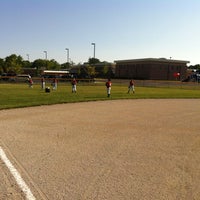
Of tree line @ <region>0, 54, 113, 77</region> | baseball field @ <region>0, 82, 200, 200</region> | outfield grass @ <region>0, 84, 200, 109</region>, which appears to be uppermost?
tree line @ <region>0, 54, 113, 77</region>

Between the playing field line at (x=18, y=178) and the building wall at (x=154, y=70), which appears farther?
the building wall at (x=154, y=70)

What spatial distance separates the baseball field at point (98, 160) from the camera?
514 cm

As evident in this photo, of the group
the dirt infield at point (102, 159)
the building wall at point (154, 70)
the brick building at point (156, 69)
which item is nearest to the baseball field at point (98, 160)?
the dirt infield at point (102, 159)

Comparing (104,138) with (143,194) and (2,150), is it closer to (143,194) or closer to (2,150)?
(2,150)

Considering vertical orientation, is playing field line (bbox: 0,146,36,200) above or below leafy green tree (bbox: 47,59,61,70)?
below

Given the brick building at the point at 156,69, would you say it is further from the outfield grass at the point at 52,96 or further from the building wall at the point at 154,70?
the outfield grass at the point at 52,96

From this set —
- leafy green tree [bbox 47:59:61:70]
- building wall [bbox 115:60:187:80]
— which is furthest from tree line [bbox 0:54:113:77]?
building wall [bbox 115:60:187:80]

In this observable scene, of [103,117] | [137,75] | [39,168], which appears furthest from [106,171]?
[137,75]

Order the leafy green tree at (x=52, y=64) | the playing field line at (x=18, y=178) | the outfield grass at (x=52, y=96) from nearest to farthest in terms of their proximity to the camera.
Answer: the playing field line at (x=18, y=178) < the outfield grass at (x=52, y=96) < the leafy green tree at (x=52, y=64)

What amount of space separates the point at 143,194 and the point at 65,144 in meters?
4.09

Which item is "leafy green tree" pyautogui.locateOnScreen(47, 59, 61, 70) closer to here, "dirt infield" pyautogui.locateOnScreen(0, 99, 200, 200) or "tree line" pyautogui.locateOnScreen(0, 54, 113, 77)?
"tree line" pyautogui.locateOnScreen(0, 54, 113, 77)

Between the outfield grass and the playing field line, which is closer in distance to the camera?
the playing field line

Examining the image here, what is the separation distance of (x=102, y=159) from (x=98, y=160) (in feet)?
0.43

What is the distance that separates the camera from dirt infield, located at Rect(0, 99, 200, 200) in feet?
16.9
